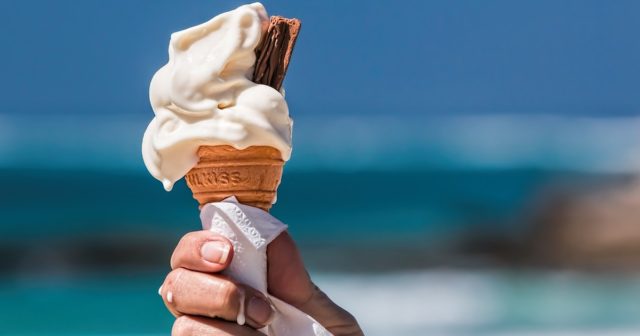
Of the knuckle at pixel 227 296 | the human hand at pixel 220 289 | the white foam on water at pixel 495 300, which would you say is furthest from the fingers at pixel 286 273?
the white foam on water at pixel 495 300

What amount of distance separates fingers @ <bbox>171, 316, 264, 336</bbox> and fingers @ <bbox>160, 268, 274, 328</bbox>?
0.04 feet

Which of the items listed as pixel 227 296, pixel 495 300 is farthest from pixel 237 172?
pixel 495 300

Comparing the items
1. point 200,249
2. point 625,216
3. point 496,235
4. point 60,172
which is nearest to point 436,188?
point 496,235

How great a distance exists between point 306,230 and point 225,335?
624cm

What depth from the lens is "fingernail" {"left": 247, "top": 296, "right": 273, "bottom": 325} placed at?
1.79 m

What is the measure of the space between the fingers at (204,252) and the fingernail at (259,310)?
9 centimetres

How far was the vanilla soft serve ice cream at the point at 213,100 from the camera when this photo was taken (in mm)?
1814

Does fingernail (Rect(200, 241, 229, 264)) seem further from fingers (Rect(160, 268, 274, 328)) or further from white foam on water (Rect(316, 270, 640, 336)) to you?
white foam on water (Rect(316, 270, 640, 336))

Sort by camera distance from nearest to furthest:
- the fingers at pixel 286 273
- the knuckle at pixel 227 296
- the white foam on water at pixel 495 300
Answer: the knuckle at pixel 227 296
the fingers at pixel 286 273
the white foam on water at pixel 495 300

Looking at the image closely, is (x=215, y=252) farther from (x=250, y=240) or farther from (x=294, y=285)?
(x=294, y=285)

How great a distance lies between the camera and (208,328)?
179cm

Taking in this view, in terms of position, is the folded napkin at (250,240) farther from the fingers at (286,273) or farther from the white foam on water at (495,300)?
the white foam on water at (495,300)

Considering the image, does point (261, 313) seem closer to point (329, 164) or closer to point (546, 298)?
point (546, 298)

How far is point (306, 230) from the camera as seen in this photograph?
316 inches
